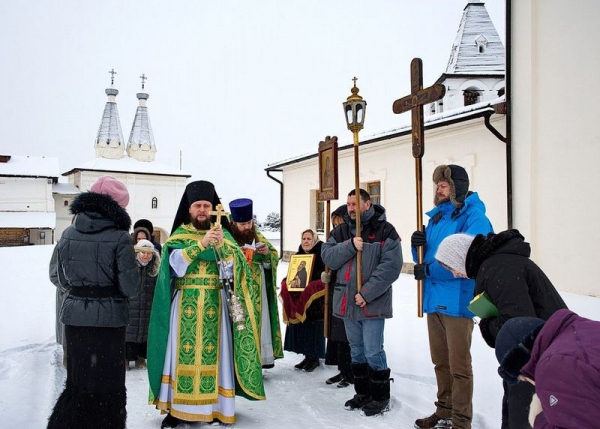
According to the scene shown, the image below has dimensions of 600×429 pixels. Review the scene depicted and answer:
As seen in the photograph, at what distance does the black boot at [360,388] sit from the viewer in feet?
14.3

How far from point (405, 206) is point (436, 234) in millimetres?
9790

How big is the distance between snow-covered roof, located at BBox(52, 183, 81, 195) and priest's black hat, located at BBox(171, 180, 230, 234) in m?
36.6

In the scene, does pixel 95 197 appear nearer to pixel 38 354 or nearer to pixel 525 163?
pixel 38 354

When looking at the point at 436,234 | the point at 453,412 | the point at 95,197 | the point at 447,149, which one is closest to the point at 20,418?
the point at 95,197

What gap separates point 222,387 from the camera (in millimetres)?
4035

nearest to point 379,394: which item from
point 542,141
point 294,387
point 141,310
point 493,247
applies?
point 294,387


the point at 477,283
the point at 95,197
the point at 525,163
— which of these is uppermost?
the point at 525,163

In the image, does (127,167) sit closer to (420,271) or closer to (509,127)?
(509,127)

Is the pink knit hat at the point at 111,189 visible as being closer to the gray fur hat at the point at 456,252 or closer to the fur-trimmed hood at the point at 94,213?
the fur-trimmed hood at the point at 94,213

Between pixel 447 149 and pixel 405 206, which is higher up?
pixel 447 149

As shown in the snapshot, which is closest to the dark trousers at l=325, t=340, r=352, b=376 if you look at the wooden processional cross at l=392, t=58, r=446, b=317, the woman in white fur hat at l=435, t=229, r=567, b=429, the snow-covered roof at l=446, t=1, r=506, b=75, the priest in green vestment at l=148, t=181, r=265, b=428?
the priest in green vestment at l=148, t=181, r=265, b=428

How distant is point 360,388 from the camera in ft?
14.5

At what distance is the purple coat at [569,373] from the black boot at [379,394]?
8.87ft

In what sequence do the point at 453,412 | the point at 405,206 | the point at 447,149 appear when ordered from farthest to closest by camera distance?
the point at 405,206 < the point at 447,149 < the point at 453,412
